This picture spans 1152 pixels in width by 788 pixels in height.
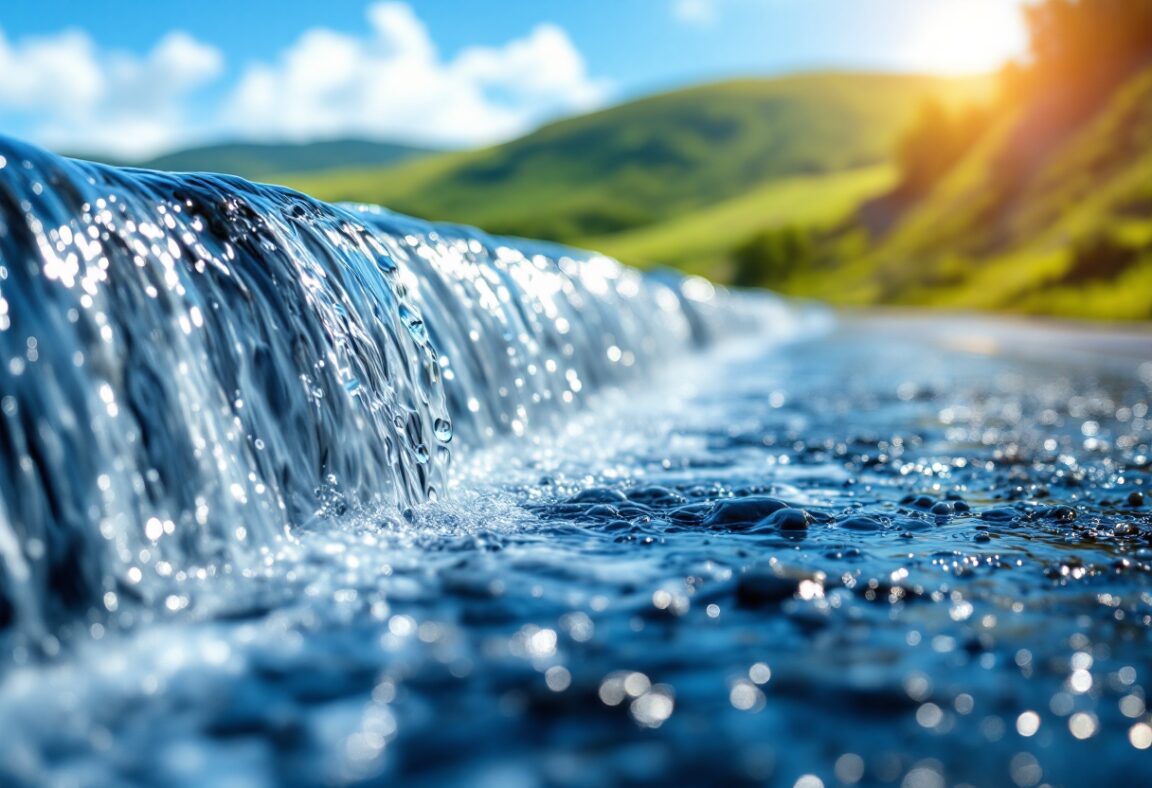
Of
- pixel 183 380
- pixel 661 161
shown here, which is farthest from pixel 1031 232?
pixel 661 161

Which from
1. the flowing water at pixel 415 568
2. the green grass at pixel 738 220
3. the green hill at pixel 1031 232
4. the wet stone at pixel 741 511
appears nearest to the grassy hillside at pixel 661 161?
the green grass at pixel 738 220

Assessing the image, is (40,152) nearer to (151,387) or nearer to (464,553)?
(151,387)

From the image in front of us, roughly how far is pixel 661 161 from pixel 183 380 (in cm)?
18022

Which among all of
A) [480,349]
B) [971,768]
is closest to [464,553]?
[971,768]

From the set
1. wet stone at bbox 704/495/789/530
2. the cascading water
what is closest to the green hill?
wet stone at bbox 704/495/789/530

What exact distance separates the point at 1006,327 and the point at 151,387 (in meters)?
32.1

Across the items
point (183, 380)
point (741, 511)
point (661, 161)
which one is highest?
point (661, 161)

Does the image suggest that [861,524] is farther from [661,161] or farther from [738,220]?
[661,161]

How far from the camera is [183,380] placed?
459cm

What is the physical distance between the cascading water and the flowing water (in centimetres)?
2

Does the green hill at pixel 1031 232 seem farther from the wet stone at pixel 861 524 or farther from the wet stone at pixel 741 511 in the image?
the wet stone at pixel 741 511

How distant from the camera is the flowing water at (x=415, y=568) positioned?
113 inches

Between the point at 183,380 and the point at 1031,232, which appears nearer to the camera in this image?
the point at 183,380

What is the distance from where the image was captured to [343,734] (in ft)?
9.53
